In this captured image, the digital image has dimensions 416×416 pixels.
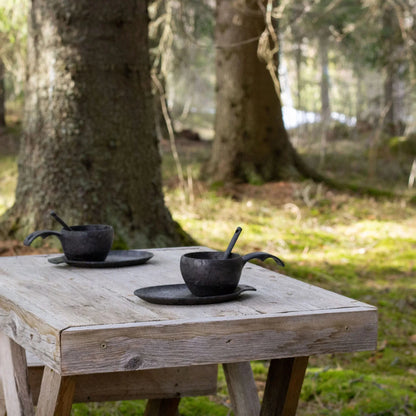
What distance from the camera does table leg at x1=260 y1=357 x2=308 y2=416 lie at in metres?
2.35

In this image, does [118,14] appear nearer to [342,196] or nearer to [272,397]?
[272,397]

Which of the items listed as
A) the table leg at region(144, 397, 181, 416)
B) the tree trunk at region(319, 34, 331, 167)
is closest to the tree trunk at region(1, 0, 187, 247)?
the table leg at region(144, 397, 181, 416)

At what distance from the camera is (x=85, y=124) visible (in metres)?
5.38

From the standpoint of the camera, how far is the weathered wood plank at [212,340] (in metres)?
1.82

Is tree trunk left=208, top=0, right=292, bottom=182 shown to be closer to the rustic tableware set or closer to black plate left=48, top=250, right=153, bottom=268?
black plate left=48, top=250, right=153, bottom=268

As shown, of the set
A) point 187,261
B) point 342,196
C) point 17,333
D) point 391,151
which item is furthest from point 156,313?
point 391,151

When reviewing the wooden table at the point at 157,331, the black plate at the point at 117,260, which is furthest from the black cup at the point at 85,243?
the wooden table at the point at 157,331

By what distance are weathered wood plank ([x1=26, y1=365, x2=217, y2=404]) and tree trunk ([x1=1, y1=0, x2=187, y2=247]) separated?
8.21 feet

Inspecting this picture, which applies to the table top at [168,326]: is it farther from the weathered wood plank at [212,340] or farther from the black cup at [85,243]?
the black cup at [85,243]

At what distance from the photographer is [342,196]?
32.6 feet

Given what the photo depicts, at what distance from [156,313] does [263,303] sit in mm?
339

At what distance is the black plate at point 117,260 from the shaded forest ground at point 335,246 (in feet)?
3.44

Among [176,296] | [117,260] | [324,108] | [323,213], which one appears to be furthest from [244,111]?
[324,108]

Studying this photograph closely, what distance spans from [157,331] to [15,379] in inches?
26.7
